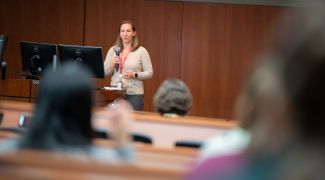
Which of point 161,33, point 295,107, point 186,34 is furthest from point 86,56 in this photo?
point 295,107

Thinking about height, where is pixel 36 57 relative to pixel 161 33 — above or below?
below

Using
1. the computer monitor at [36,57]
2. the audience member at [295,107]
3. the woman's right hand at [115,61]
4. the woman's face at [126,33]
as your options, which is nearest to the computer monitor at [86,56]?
the computer monitor at [36,57]

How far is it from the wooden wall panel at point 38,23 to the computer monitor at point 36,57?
310 centimetres

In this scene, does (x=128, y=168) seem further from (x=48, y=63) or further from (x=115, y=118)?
(x=48, y=63)

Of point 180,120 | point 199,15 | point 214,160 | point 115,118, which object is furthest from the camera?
point 199,15

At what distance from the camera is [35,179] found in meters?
1.14

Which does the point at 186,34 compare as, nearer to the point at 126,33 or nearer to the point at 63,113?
the point at 126,33

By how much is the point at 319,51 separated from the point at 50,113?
1.12 meters

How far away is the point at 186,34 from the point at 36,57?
3.54 m

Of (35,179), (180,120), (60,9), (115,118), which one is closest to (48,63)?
(180,120)

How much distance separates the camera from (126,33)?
5.55 m

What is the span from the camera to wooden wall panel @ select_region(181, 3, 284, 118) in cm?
841

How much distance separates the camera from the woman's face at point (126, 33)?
5.54 m

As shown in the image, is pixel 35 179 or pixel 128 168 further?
pixel 128 168
